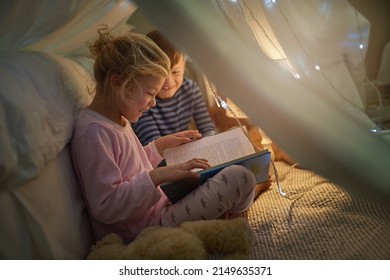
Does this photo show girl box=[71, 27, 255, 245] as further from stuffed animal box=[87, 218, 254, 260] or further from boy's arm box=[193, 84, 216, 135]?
boy's arm box=[193, 84, 216, 135]

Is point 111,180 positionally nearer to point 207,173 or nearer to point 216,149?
point 207,173

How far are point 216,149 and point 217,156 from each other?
0.9 inches

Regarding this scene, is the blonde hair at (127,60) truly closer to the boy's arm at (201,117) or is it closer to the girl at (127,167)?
the girl at (127,167)

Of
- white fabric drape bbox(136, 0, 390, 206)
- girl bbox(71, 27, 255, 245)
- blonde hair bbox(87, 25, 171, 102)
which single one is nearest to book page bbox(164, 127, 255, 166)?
girl bbox(71, 27, 255, 245)

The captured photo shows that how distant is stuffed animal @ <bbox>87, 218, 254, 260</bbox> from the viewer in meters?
0.52

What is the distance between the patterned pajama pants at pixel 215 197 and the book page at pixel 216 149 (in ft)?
0.41

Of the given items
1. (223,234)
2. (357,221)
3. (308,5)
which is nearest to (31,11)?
(223,234)

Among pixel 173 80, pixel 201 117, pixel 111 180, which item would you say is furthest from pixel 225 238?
pixel 201 117

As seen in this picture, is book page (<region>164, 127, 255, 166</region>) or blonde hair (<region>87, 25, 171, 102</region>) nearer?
blonde hair (<region>87, 25, 171, 102</region>)

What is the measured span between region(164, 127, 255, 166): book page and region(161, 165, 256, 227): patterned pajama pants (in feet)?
0.41

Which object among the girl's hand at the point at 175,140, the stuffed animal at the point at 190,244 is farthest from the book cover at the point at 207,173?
the girl's hand at the point at 175,140

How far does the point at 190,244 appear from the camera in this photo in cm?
52

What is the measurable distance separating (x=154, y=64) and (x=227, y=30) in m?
0.25

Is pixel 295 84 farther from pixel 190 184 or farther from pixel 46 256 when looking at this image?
pixel 46 256
